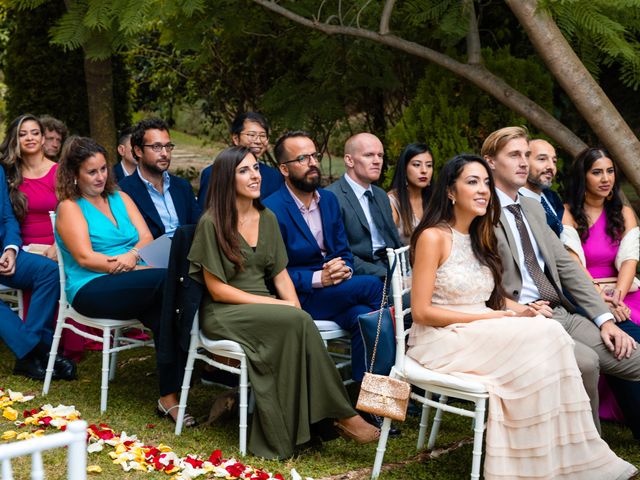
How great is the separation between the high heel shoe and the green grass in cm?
4

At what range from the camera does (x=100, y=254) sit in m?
5.71

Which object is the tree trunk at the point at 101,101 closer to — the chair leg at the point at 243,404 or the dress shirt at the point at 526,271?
the chair leg at the point at 243,404

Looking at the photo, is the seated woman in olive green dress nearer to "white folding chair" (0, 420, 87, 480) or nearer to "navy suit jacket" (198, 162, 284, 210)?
"navy suit jacket" (198, 162, 284, 210)

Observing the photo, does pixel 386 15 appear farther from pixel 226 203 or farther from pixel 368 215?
pixel 226 203

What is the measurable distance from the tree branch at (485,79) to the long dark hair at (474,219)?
2.26m

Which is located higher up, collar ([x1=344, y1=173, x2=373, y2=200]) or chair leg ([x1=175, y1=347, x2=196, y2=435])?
collar ([x1=344, y1=173, x2=373, y2=200])

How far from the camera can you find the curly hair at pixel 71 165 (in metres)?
5.73

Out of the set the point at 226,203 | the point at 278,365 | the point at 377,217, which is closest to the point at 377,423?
the point at 278,365

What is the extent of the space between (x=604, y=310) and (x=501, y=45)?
14.9 feet

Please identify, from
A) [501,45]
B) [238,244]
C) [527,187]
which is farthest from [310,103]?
[238,244]

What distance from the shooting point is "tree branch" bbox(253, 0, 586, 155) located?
672 centimetres

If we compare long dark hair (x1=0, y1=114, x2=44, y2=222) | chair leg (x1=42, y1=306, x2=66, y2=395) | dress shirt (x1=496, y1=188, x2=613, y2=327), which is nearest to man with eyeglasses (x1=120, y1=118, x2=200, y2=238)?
long dark hair (x1=0, y1=114, x2=44, y2=222)

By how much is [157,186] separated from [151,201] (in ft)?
0.43

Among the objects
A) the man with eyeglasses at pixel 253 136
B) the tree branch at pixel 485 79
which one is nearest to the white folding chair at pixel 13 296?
the man with eyeglasses at pixel 253 136
